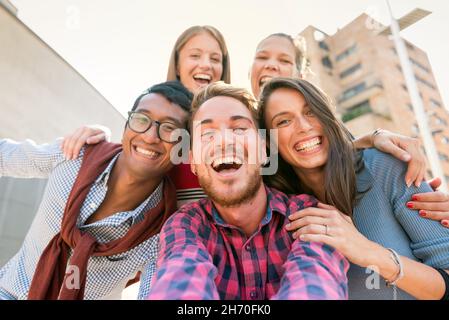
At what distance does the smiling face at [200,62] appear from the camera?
302 centimetres

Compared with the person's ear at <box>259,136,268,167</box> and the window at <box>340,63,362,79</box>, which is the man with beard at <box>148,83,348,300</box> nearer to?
the person's ear at <box>259,136,268,167</box>

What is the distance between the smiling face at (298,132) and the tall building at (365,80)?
28.8 metres

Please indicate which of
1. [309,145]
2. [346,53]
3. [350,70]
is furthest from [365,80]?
[309,145]

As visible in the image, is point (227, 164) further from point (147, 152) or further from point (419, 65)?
point (419, 65)

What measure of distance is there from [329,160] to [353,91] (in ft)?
116

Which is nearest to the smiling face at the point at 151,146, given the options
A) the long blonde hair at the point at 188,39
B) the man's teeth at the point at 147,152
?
the man's teeth at the point at 147,152

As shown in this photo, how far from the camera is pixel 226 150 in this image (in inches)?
70.8

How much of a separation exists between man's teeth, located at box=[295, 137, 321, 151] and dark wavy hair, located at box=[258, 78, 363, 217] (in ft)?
0.24

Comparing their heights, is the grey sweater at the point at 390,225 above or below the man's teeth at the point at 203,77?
below

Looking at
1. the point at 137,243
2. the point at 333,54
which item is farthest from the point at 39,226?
the point at 333,54

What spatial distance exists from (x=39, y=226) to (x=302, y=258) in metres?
1.84

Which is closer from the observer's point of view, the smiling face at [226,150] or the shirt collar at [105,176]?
the smiling face at [226,150]

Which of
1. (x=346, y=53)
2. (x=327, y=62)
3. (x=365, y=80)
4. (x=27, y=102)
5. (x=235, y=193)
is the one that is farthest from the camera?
(x=327, y=62)

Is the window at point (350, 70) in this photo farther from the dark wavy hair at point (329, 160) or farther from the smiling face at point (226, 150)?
the smiling face at point (226, 150)
